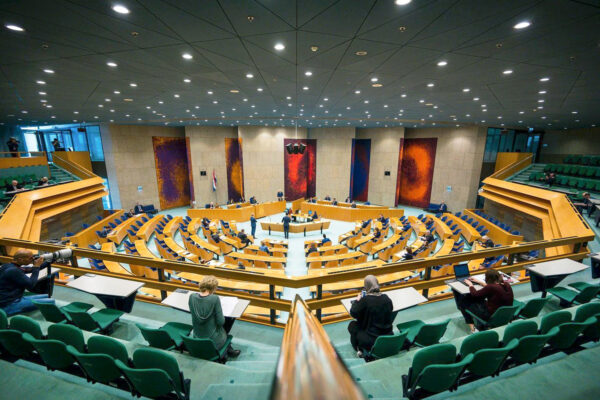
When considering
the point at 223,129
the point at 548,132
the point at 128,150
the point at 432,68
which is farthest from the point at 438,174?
the point at 128,150

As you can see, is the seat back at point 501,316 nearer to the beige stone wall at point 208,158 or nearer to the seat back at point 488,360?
the seat back at point 488,360

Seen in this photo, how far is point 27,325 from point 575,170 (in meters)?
21.7

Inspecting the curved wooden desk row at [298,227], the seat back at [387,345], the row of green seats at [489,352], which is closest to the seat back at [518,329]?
the row of green seats at [489,352]

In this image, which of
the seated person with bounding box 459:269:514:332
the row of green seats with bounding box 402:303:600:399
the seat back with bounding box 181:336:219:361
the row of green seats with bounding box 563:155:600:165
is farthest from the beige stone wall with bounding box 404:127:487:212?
the seat back with bounding box 181:336:219:361

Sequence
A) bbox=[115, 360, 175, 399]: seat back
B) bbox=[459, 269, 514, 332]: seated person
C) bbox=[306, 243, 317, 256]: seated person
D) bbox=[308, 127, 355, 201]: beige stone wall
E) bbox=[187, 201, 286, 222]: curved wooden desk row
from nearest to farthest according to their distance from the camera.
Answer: bbox=[115, 360, 175, 399]: seat back, bbox=[459, 269, 514, 332]: seated person, bbox=[306, 243, 317, 256]: seated person, bbox=[187, 201, 286, 222]: curved wooden desk row, bbox=[308, 127, 355, 201]: beige stone wall

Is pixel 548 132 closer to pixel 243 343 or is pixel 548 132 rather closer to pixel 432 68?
pixel 432 68

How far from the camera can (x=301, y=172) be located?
20969 mm

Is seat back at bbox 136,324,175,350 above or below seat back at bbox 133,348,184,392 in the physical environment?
below

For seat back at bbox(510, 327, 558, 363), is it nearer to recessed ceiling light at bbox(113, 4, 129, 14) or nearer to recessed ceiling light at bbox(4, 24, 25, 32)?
recessed ceiling light at bbox(113, 4, 129, 14)

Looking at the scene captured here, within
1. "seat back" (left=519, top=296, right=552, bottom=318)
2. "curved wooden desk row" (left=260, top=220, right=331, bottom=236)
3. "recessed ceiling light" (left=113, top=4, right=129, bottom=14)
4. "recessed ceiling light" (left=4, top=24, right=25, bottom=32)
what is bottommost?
"curved wooden desk row" (left=260, top=220, right=331, bottom=236)

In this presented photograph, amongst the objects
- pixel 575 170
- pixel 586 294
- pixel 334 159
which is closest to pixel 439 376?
pixel 586 294

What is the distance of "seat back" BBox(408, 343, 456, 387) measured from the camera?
83.4 inches

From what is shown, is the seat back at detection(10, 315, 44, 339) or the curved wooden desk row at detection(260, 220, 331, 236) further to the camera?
the curved wooden desk row at detection(260, 220, 331, 236)

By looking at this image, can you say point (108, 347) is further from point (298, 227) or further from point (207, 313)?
point (298, 227)
